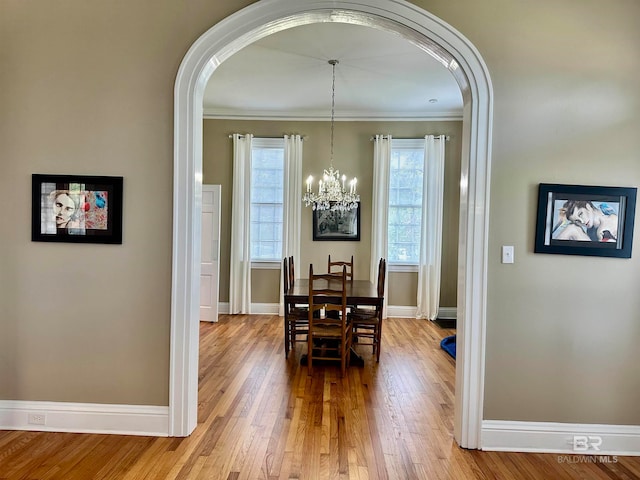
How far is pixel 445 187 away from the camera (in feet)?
18.8

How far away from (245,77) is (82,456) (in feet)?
13.2

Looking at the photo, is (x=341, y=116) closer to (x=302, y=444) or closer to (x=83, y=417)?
(x=302, y=444)

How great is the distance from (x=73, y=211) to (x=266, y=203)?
3543 millimetres

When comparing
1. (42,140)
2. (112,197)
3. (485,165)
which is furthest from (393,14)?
(42,140)

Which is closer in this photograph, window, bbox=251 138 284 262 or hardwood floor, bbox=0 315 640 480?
hardwood floor, bbox=0 315 640 480

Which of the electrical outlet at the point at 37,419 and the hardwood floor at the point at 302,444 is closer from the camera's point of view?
the hardwood floor at the point at 302,444

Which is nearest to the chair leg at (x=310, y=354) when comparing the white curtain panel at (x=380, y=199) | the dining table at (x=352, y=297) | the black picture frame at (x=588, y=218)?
the dining table at (x=352, y=297)

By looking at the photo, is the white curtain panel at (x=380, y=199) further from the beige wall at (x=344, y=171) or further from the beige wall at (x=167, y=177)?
the beige wall at (x=167, y=177)

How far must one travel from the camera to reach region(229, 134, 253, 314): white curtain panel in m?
5.71

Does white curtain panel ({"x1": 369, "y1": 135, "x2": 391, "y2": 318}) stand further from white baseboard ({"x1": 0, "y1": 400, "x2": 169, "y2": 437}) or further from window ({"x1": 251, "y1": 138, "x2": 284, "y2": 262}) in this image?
white baseboard ({"x1": 0, "y1": 400, "x2": 169, "y2": 437})

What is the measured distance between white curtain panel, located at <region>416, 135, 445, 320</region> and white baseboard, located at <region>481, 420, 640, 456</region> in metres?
3.30

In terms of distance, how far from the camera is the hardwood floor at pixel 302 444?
2098 millimetres

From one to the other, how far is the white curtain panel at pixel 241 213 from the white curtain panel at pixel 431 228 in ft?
9.11

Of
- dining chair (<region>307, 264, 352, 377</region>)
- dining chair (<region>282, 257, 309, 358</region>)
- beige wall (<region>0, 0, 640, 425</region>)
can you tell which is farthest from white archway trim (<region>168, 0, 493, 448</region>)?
dining chair (<region>282, 257, 309, 358</region>)
